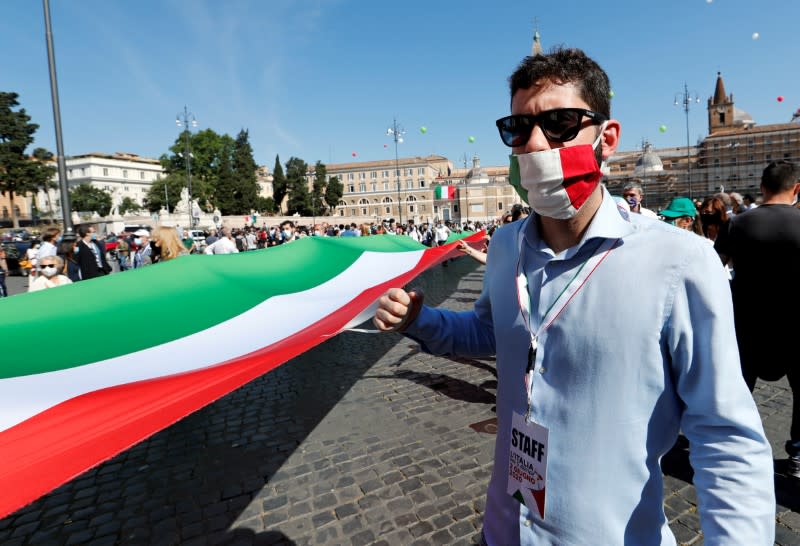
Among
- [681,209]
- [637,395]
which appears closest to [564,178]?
[637,395]

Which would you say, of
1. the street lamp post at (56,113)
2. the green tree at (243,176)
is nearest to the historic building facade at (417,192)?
the green tree at (243,176)

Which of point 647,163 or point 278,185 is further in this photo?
point 278,185

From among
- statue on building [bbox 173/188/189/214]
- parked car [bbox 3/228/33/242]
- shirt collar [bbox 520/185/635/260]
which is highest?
statue on building [bbox 173/188/189/214]

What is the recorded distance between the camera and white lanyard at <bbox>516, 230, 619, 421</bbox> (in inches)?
47.3

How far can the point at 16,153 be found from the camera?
56.5 metres

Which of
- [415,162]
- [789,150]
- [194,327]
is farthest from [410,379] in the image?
[415,162]

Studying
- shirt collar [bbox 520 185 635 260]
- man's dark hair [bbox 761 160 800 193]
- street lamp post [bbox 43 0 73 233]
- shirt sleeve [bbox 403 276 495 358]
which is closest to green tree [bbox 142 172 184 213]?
street lamp post [bbox 43 0 73 233]

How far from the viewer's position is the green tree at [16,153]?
55.5 meters

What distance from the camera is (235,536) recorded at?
10.1ft

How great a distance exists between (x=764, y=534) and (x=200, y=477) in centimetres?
387

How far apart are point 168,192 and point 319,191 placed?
34794mm

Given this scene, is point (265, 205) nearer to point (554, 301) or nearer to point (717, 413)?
point (554, 301)

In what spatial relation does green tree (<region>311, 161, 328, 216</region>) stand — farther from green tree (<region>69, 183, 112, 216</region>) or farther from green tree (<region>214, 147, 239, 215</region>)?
green tree (<region>69, 183, 112, 216</region>)

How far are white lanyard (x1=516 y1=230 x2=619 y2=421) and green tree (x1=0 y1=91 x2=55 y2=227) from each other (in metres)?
71.2
